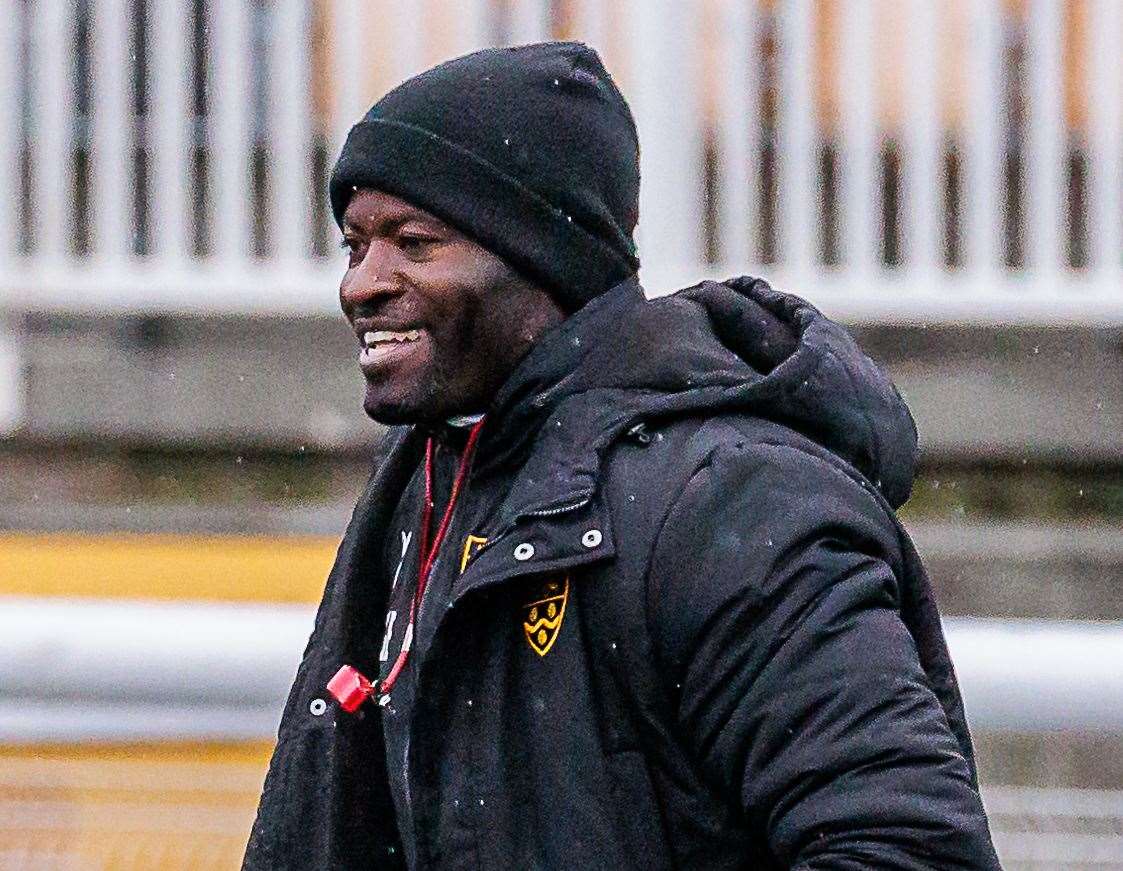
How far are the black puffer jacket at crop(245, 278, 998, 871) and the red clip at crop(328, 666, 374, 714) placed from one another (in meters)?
0.18

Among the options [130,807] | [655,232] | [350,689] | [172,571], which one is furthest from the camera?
[655,232]

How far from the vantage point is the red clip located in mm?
2100

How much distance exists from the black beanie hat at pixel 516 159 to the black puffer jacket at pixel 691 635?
7 cm

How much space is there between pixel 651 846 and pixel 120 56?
500 cm

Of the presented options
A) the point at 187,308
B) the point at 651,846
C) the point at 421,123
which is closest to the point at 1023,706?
the point at 651,846

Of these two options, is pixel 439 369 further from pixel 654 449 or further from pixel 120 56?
pixel 120 56

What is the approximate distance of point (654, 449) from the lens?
191 cm

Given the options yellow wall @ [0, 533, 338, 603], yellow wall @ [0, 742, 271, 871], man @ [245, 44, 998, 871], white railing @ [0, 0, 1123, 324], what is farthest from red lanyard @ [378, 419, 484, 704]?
white railing @ [0, 0, 1123, 324]

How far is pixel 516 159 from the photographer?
2037mm

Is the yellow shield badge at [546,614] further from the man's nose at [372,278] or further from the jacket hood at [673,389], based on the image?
the man's nose at [372,278]

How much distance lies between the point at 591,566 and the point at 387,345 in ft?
1.12

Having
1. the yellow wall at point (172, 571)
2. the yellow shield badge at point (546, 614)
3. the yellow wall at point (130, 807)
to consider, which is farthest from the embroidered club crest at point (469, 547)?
the yellow wall at point (172, 571)

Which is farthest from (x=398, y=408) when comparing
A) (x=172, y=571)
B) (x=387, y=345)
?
(x=172, y=571)

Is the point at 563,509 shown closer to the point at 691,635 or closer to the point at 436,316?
the point at 691,635
